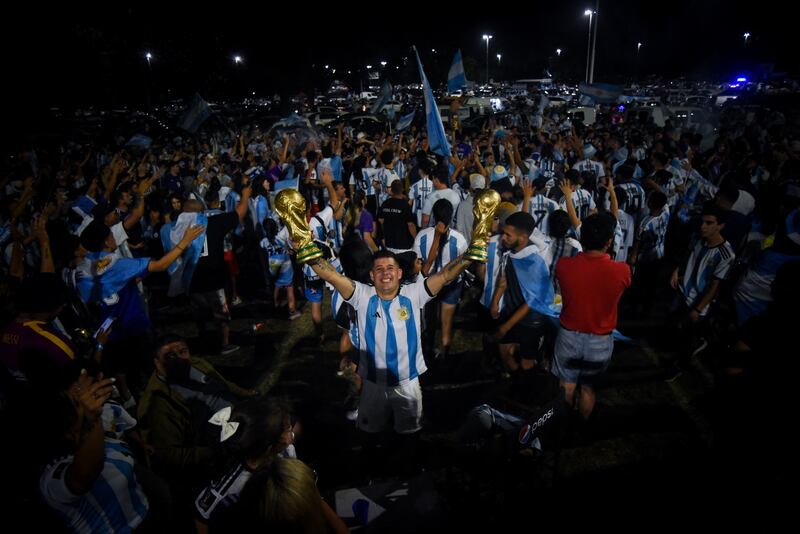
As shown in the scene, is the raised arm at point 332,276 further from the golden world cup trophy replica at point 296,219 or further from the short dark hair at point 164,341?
the short dark hair at point 164,341

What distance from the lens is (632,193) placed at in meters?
7.71

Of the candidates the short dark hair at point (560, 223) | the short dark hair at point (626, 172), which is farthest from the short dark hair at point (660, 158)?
the short dark hair at point (560, 223)

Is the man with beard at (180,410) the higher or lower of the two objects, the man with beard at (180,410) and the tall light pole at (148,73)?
the lower

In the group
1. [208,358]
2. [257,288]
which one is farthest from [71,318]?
[257,288]

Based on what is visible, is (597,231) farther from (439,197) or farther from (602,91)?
(602,91)

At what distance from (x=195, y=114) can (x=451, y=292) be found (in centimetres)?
1059

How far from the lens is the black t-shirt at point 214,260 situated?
20.8 feet

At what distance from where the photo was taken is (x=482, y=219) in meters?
3.32

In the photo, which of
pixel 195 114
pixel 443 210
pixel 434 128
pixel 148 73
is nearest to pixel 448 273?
pixel 443 210

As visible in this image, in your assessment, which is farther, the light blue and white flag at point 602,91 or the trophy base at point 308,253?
the light blue and white flag at point 602,91

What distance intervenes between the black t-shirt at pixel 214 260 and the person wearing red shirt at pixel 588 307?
15.0ft

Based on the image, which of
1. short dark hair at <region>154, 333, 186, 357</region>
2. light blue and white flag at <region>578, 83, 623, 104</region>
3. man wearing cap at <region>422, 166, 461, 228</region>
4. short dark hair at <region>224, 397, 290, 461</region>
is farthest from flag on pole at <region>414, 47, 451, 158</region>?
light blue and white flag at <region>578, 83, 623, 104</region>

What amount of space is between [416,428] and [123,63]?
4100cm

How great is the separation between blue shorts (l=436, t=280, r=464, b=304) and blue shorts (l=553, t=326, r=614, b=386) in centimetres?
173
